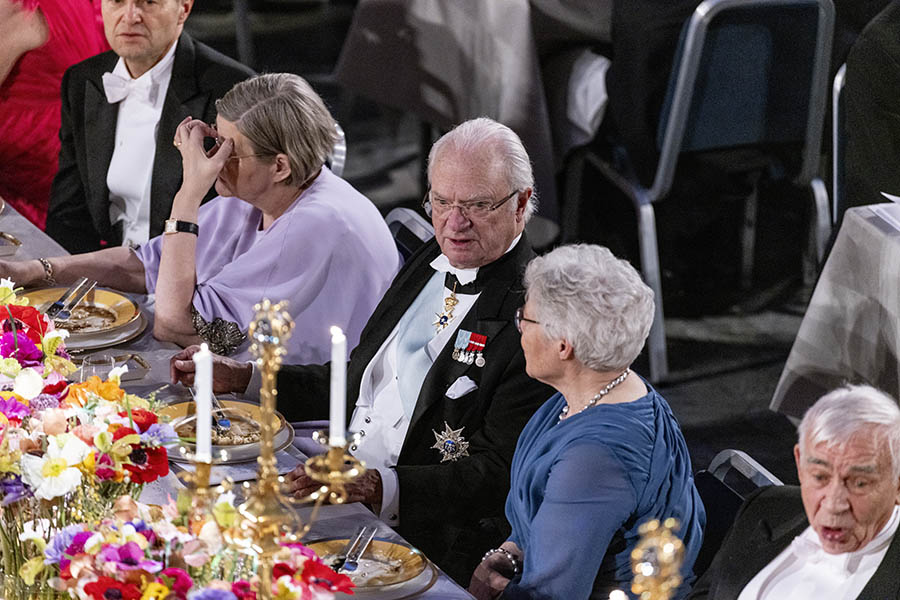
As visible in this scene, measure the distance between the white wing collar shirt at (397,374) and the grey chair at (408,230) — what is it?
1.56 ft

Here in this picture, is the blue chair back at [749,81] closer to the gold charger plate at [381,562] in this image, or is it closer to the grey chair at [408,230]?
the grey chair at [408,230]

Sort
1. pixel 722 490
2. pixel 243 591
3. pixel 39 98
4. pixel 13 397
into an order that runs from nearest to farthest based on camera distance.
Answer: pixel 243 591 < pixel 13 397 < pixel 722 490 < pixel 39 98

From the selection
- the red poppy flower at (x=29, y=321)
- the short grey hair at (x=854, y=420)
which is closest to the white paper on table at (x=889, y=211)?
the short grey hair at (x=854, y=420)

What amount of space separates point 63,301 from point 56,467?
1.44 metres

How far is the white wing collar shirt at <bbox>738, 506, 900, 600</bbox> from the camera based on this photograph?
197 centimetres

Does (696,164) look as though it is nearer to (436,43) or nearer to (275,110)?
(436,43)

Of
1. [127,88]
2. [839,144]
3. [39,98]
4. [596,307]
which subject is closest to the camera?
[596,307]

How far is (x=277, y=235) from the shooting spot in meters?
3.41

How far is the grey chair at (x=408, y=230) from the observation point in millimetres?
3543

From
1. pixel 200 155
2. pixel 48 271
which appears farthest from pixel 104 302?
pixel 200 155

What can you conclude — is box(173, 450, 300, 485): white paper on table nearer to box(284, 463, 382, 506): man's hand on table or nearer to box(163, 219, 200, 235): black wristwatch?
box(284, 463, 382, 506): man's hand on table

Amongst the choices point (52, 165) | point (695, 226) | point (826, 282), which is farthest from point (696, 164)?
point (52, 165)

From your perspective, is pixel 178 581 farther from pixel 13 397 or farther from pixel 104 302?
pixel 104 302

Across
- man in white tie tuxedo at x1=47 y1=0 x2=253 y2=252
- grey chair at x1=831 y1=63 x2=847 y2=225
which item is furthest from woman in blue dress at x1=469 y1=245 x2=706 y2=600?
man in white tie tuxedo at x1=47 y1=0 x2=253 y2=252
